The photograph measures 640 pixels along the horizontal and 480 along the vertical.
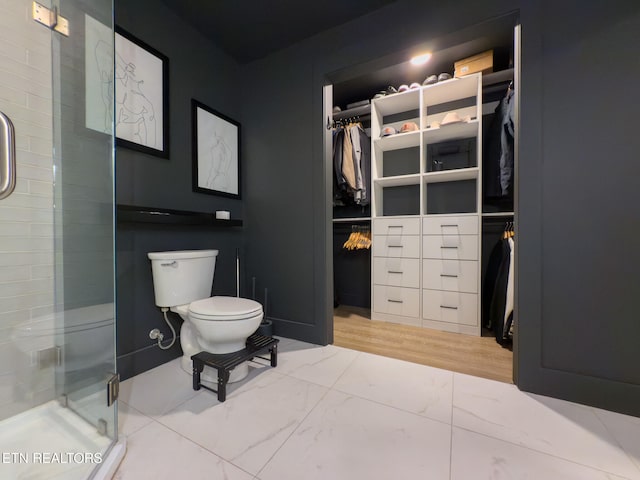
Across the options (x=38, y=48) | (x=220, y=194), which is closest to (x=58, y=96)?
(x=38, y=48)

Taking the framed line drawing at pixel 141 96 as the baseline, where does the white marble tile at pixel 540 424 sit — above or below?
below

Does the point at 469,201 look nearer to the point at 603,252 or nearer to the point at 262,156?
the point at 603,252

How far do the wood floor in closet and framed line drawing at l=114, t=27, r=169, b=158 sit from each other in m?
1.84

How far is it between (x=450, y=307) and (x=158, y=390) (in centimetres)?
211

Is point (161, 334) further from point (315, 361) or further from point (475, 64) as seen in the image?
point (475, 64)

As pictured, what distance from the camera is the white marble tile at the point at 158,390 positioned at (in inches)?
46.2

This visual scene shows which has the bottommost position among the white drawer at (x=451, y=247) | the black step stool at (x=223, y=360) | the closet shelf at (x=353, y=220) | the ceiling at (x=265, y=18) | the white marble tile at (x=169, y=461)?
the white marble tile at (x=169, y=461)

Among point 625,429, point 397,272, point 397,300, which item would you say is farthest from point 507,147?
point 625,429

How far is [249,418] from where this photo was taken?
1.09m

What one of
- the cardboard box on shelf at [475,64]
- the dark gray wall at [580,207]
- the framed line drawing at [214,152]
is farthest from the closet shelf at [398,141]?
the framed line drawing at [214,152]

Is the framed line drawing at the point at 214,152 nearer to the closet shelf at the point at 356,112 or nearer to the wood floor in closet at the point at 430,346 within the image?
the closet shelf at the point at 356,112

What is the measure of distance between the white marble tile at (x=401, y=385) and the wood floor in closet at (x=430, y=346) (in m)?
0.12

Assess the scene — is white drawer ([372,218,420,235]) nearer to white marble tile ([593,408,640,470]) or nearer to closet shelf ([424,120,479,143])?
closet shelf ([424,120,479,143])

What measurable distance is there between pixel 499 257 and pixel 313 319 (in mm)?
1641
